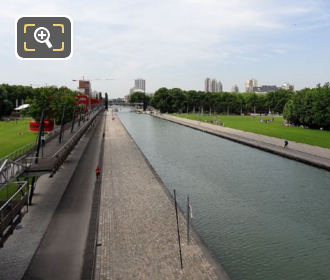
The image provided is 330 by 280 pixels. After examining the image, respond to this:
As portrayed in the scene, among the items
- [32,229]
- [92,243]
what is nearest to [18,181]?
[32,229]

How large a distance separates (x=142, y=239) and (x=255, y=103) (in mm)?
153634

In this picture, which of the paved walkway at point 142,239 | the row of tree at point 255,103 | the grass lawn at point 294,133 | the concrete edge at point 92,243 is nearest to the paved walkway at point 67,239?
the concrete edge at point 92,243

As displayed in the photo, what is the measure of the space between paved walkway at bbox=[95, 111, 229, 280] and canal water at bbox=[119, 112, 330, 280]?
1767mm

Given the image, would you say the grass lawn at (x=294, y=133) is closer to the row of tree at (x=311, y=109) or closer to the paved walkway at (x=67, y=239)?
the row of tree at (x=311, y=109)

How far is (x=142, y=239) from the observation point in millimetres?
18047

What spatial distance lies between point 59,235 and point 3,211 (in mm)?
4163

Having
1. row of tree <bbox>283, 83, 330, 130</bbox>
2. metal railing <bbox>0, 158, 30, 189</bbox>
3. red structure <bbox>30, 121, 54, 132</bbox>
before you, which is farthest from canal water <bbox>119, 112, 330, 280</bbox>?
row of tree <bbox>283, 83, 330, 130</bbox>

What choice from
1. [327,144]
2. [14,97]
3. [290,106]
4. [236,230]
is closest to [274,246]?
[236,230]

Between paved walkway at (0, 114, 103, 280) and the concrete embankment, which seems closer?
paved walkway at (0, 114, 103, 280)

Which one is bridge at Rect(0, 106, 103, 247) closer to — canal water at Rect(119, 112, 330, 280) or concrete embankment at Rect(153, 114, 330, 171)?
canal water at Rect(119, 112, 330, 280)

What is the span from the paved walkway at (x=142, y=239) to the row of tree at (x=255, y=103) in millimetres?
61153

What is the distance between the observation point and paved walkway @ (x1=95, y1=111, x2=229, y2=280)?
14.8m

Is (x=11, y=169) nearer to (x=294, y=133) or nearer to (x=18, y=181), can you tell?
(x=18, y=181)

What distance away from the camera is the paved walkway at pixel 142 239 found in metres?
14.8
